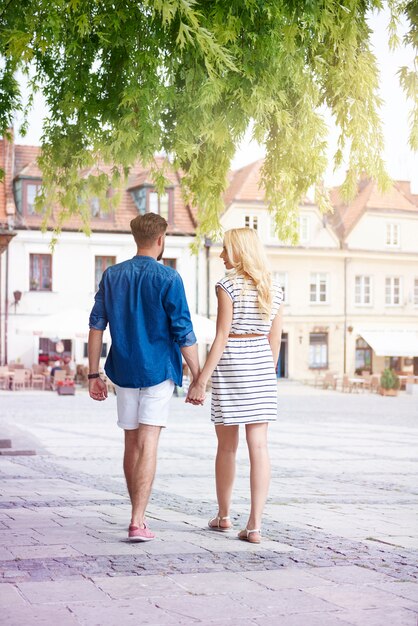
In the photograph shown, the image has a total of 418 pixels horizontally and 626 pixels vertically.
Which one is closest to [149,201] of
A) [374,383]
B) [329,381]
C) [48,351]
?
[48,351]

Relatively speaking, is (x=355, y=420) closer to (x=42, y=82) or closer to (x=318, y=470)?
(x=318, y=470)

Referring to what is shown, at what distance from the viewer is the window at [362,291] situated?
1917 inches

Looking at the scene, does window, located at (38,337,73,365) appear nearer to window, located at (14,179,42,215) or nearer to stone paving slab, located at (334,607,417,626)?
window, located at (14,179,42,215)

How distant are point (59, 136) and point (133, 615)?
19.6 ft

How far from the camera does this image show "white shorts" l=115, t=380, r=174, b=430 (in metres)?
6.09

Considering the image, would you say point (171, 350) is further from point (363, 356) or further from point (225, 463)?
point (363, 356)

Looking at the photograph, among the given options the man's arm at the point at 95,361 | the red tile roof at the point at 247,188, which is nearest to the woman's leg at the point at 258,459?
the man's arm at the point at 95,361

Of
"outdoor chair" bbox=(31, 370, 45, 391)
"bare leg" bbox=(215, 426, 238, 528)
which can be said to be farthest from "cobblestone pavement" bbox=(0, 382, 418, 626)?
"outdoor chair" bbox=(31, 370, 45, 391)

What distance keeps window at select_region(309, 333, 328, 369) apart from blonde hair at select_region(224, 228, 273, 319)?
4088cm

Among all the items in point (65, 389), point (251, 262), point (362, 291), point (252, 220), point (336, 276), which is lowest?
point (65, 389)

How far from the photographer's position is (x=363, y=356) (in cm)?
4834

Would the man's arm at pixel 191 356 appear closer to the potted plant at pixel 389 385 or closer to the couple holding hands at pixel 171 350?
the couple holding hands at pixel 171 350

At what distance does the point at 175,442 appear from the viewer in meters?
16.1

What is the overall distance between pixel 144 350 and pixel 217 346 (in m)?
0.41
